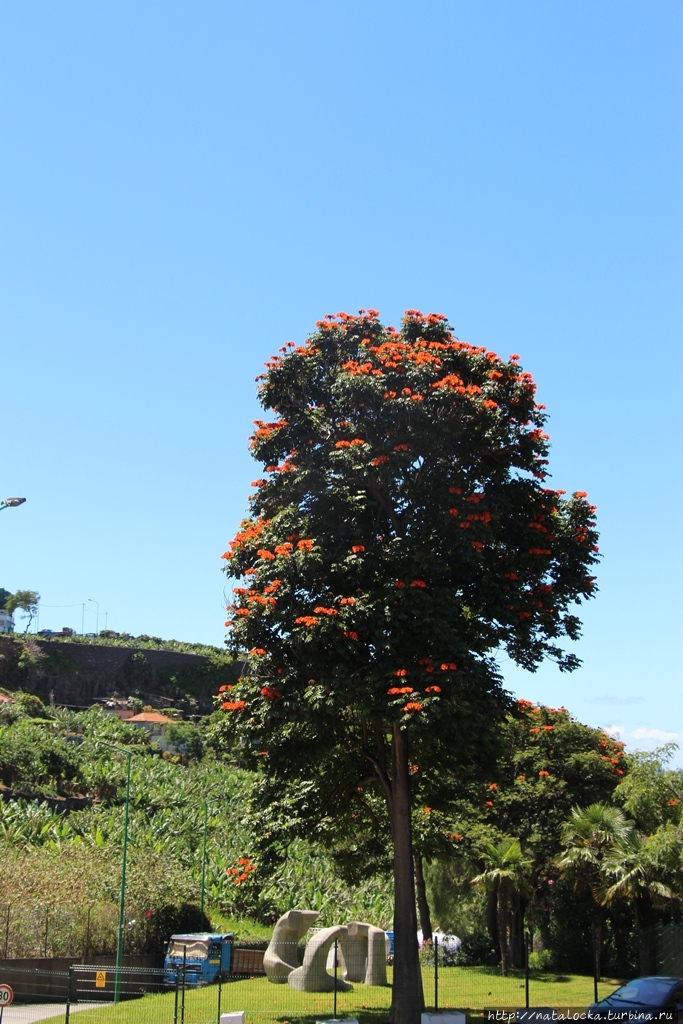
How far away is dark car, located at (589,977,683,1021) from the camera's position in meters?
15.5

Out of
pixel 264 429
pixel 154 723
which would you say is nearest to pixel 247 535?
pixel 264 429

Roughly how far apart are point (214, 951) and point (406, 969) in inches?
424

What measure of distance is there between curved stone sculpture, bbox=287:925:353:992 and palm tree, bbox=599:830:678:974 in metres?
7.11

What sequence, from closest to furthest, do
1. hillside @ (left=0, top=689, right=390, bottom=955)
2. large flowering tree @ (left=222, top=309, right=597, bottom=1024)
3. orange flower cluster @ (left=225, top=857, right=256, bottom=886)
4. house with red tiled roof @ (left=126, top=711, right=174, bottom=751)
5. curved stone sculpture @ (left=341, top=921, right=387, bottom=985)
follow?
1. large flowering tree @ (left=222, top=309, right=597, bottom=1024)
2. orange flower cluster @ (left=225, top=857, right=256, bottom=886)
3. hillside @ (left=0, top=689, right=390, bottom=955)
4. curved stone sculpture @ (left=341, top=921, right=387, bottom=985)
5. house with red tiled roof @ (left=126, top=711, right=174, bottom=751)

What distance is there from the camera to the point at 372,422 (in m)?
18.2

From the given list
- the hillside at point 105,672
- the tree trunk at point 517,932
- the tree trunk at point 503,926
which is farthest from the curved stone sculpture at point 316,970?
the hillside at point 105,672

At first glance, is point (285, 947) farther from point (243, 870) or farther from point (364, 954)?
point (243, 870)

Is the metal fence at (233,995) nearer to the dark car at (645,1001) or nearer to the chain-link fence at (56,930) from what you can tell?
the chain-link fence at (56,930)

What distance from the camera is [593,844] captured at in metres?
25.8

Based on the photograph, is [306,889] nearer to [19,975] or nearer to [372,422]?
[19,975]

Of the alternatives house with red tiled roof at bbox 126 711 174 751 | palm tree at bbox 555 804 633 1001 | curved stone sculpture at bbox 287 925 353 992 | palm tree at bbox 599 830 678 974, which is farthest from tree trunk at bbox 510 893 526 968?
house with red tiled roof at bbox 126 711 174 751

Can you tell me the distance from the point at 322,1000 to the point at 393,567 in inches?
453

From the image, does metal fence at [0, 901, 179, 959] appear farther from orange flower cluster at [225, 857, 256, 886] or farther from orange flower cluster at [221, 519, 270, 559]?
orange flower cluster at [221, 519, 270, 559]

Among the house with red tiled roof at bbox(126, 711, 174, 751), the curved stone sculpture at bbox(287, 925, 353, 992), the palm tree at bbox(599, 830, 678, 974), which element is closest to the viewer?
the palm tree at bbox(599, 830, 678, 974)
